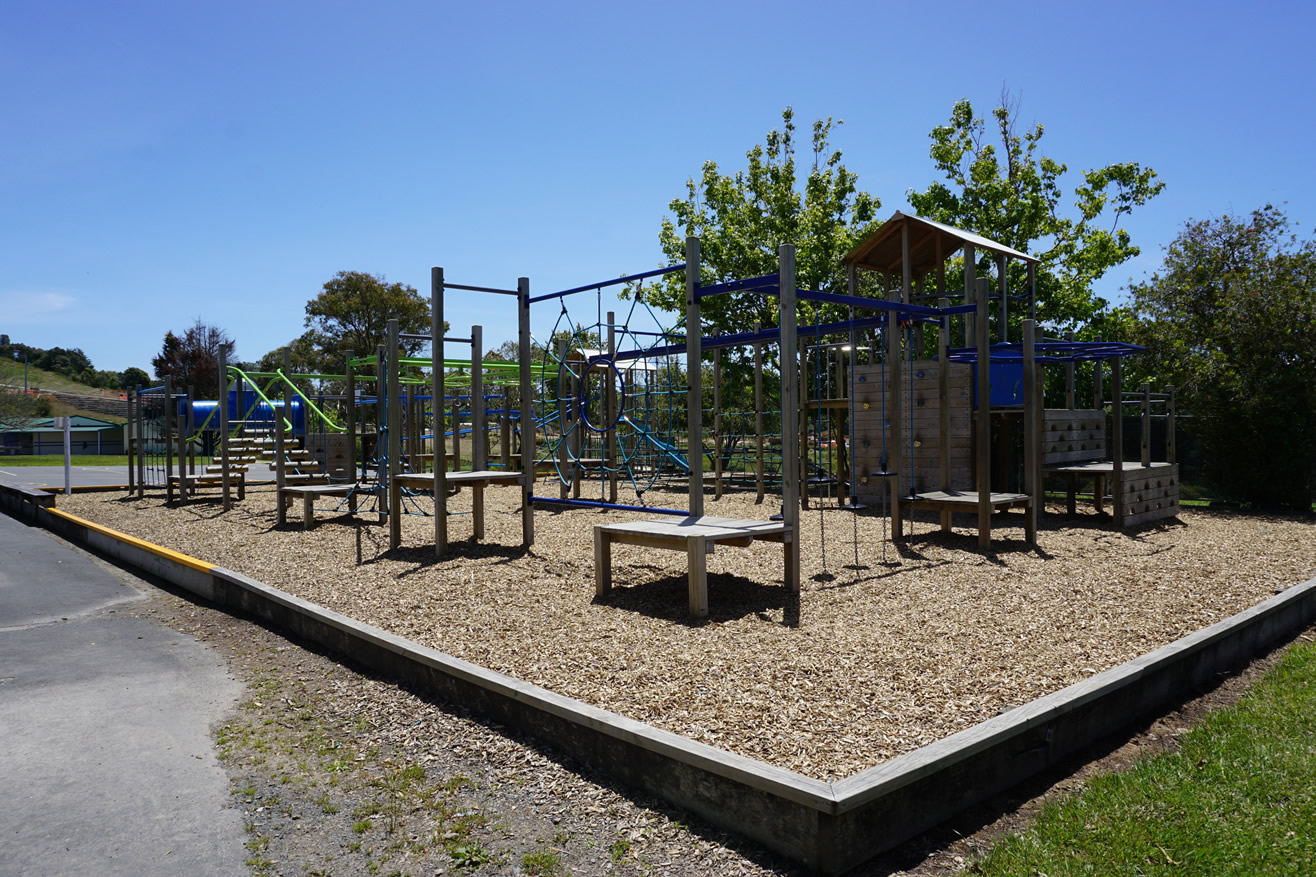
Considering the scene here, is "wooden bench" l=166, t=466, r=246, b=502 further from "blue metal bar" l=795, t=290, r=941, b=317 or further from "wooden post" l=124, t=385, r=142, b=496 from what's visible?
Result: "blue metal bar" l=795, t=290, r=941, b=317

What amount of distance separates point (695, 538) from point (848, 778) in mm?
3135

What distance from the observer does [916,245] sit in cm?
1177

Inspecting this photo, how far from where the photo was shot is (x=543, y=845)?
3.22 m

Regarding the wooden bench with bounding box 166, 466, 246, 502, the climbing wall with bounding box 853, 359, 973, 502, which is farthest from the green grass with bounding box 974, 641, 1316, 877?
the wooden bench with bounding box 166, 466, 246, 502

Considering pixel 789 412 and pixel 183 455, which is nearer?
pixel 789 412

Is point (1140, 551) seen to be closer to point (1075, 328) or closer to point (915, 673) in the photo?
point (915, 673)

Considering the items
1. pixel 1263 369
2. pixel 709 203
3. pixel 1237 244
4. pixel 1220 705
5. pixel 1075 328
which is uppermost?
pixel 709 203

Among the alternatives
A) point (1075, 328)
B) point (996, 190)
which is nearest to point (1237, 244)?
point (1075, 328)

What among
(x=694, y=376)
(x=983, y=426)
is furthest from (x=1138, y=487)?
(x=694, y=376)

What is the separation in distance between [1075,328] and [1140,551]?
1417 centimetres

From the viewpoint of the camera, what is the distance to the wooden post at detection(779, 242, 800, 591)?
20.4ft

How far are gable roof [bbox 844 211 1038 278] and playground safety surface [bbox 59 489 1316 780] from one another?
3592mm

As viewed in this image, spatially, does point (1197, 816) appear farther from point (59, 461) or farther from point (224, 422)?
point (59, 461)

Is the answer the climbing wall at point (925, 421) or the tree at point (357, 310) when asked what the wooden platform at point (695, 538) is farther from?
the tree at point (357, 310)
